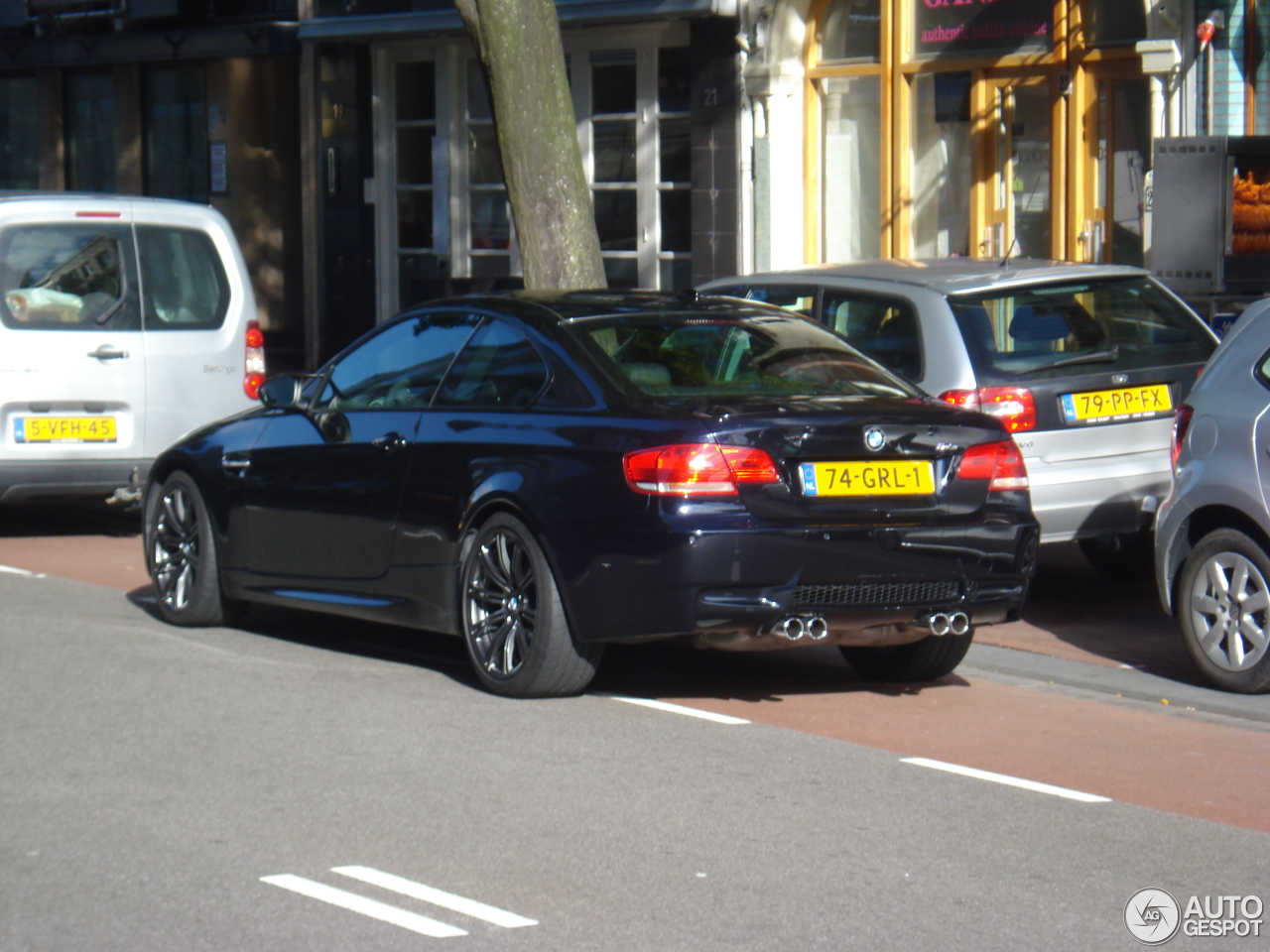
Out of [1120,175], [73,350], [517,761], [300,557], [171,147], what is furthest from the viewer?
[171,147]

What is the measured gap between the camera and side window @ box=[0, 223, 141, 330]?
11273mm

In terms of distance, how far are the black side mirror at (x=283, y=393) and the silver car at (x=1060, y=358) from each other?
2.48 meters

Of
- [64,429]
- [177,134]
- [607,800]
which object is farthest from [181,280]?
[177,134]

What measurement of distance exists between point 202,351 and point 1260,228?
22.4 feet

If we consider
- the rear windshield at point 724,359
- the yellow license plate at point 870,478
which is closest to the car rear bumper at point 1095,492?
the rear windshield at point 724,359

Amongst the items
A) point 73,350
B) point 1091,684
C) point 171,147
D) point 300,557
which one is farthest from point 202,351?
point 171,147

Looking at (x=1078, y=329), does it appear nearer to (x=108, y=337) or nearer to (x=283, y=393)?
(x=283, y=393)

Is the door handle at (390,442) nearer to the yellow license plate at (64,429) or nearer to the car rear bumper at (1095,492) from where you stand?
the car rear bumper at (1095,492)

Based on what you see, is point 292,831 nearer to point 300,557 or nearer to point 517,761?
point 517,761

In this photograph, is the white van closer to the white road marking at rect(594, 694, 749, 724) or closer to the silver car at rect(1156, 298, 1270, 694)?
the white road marking at rect(594, 694, 749, 724)

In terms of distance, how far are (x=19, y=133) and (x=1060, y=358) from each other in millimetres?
19327

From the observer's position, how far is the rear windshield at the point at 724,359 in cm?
698

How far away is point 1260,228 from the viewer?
12.4m

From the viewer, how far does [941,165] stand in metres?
16.6
